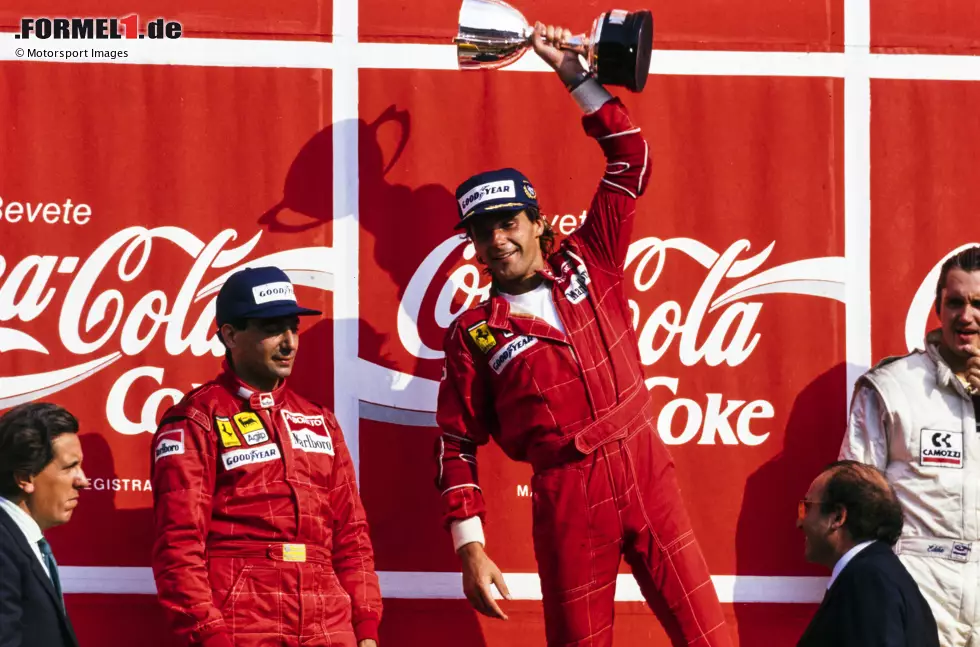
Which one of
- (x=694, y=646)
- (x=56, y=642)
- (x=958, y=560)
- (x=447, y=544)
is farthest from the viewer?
(x=447, y=544)

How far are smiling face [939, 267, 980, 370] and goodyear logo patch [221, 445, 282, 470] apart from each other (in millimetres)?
2332

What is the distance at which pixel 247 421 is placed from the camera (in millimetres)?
4391

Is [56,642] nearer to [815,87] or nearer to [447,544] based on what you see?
[447,544]

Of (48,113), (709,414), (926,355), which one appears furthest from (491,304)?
(48,113)

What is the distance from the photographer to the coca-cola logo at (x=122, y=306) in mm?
5102

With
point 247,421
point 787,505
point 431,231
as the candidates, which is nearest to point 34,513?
point 247,421

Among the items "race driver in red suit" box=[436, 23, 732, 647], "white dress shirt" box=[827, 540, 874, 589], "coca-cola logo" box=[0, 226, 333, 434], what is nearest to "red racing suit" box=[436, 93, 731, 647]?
"race driver in red suit" box=[436, 23, 732, 647]

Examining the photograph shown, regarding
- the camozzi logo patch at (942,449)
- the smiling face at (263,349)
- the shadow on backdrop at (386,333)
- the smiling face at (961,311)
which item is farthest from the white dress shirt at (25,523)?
the smiling face at (961,311)

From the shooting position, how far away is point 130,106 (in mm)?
5168

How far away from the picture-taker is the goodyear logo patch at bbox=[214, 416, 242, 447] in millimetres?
4328

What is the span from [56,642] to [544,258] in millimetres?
2045

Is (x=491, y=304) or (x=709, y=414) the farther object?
(x=709, y=414)

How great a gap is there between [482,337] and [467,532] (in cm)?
63

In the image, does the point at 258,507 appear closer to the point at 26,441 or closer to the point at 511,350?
the point at 26,441
